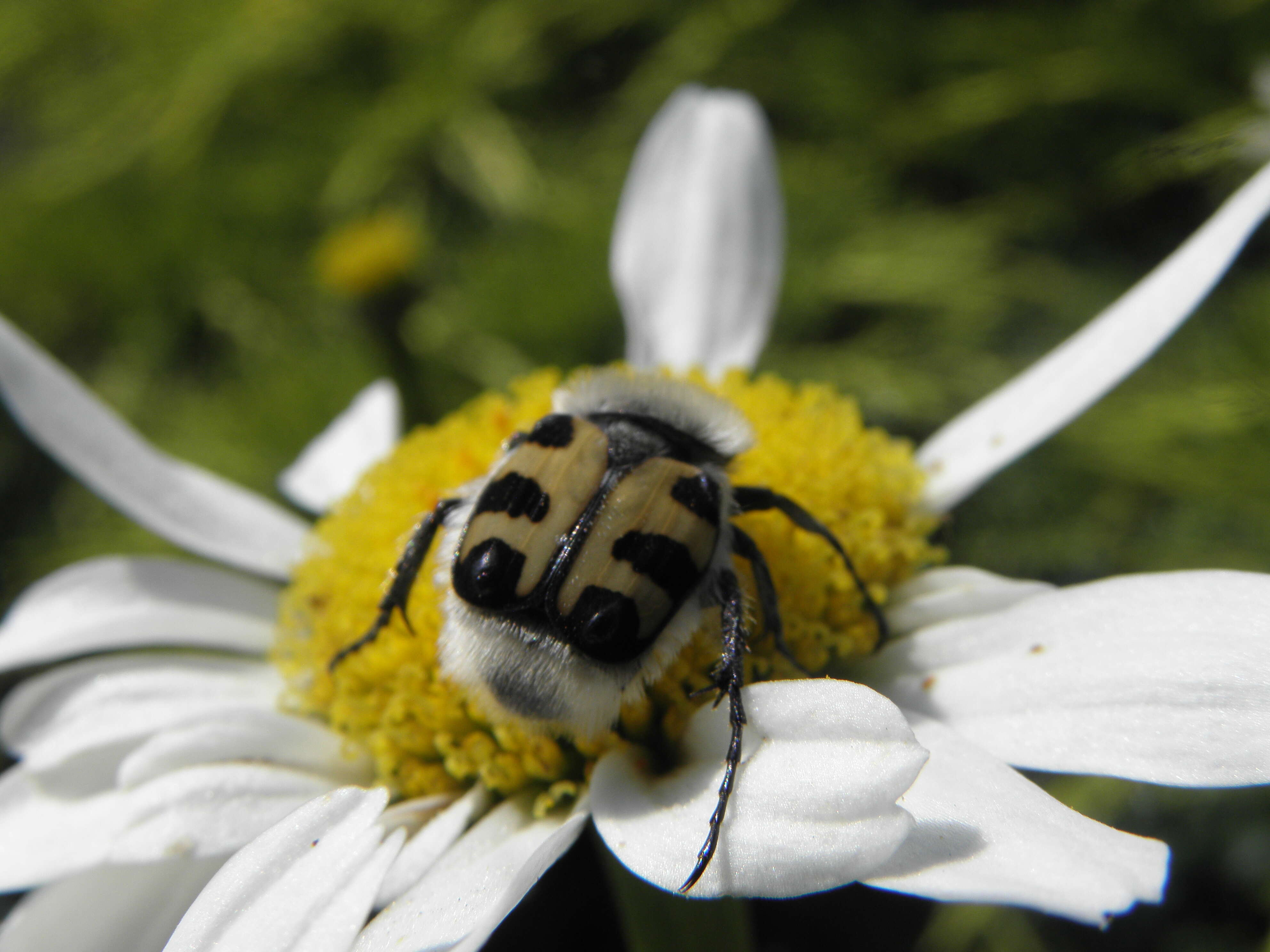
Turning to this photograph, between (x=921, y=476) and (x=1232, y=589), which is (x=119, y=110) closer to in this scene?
(x=921, y=476)

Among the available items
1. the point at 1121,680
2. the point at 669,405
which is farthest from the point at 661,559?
the point at 1121,680

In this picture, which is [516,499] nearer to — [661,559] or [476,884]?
[661,559]

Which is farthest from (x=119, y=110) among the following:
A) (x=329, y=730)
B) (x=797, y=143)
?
(x=329, y=730)

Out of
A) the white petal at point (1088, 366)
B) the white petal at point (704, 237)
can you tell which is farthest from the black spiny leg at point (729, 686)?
the white petal at point (704, 237)

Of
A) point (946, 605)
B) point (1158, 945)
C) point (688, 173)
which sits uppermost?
point (688, 173)

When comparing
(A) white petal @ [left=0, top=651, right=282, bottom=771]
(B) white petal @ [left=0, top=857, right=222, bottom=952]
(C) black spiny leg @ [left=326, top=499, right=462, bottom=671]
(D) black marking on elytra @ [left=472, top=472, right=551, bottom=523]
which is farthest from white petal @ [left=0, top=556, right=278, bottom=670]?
(D) black marking on elytra @ [left=472, top=472, right=551, bottom=523]

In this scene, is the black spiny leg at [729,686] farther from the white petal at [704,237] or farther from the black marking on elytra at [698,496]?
the white petal at [704,237]
